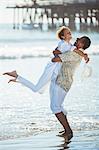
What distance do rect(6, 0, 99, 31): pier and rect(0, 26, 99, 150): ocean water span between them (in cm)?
6

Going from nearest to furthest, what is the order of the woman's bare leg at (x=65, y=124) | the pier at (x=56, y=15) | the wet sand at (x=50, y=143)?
the wet sand at (x=50, y=143) < the woman's bare leg at (x=65, y=124) < the pier at (x=56, y=15)

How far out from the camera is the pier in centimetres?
369

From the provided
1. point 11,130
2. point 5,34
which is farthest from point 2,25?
point 11,130

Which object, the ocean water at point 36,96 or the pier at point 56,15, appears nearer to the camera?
the ocean water at point 36,96

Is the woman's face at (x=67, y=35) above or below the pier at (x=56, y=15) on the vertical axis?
below

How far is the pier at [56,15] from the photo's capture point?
369 centimetres

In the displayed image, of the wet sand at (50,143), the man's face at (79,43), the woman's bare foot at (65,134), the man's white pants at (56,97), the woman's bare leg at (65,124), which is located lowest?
the wet sand at (50,143)

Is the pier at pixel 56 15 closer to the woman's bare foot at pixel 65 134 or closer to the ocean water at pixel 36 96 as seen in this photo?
the ocean water at pixel 36 96

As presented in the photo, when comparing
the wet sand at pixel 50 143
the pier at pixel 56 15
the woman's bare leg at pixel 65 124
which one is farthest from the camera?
the pier at pixel 56 15

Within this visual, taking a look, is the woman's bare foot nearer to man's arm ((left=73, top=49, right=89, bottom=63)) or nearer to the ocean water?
the ocean water

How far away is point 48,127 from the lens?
358 cm

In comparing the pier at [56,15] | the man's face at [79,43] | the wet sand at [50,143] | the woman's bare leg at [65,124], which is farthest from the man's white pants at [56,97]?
the pier at [56,15]

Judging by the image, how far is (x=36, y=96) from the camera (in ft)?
11.8

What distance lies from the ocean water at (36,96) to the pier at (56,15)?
62mm
